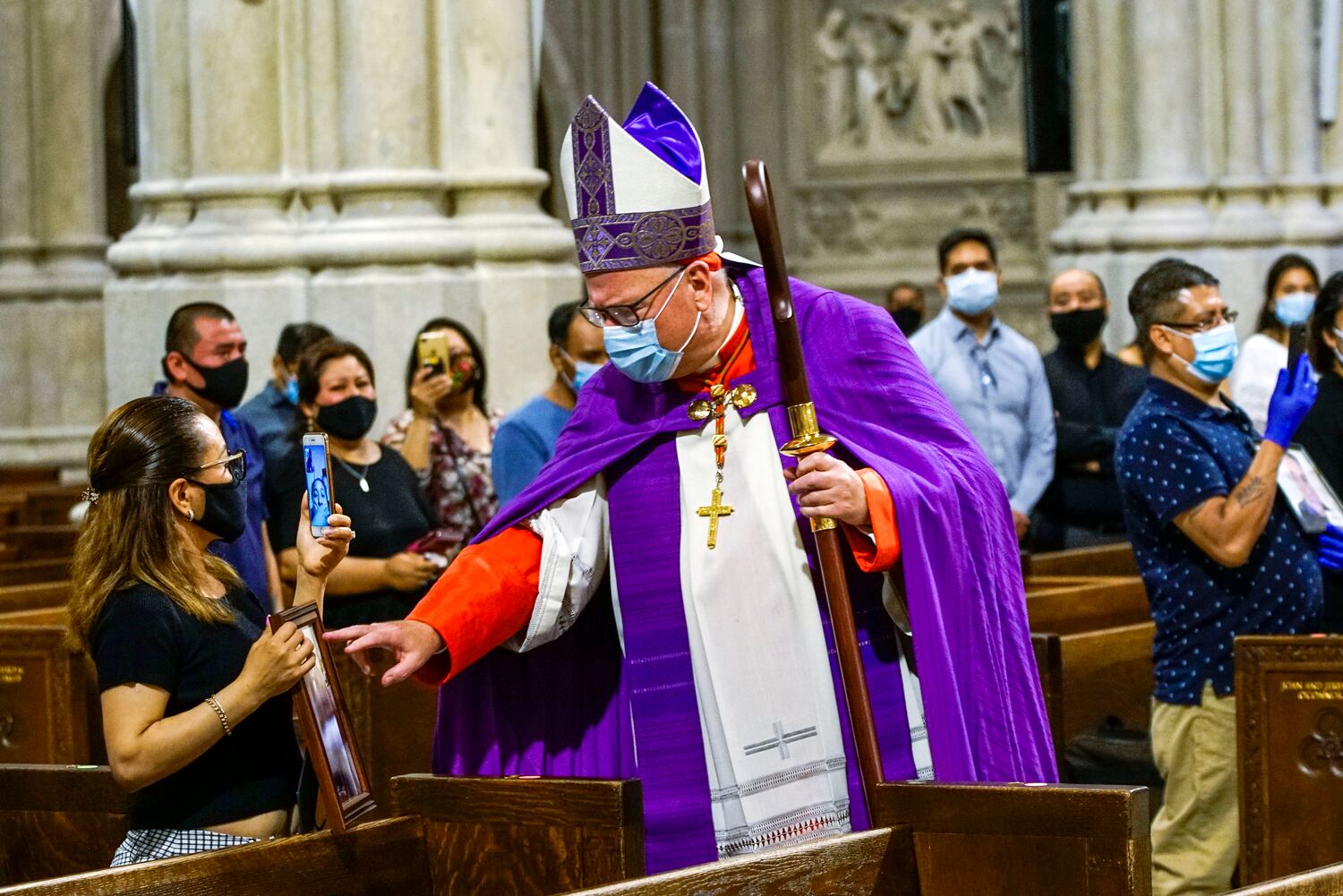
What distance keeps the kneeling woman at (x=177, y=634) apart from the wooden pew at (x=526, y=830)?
0.30m

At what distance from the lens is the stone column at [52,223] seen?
39.8 ft

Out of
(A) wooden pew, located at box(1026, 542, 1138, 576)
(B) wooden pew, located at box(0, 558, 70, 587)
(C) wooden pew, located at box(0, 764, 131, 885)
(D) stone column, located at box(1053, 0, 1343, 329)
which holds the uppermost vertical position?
(D) stone column, located at box(1053, 0, 1343, 329)

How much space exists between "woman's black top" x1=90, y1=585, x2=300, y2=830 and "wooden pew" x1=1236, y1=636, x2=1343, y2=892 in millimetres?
2166

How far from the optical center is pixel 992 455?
23.4ft

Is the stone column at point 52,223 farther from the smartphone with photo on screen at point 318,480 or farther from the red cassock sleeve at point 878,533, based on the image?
the red cassock sleeve at point 878,533

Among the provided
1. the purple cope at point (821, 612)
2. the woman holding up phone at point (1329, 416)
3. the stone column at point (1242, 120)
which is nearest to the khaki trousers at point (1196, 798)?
the woman holding up phone at point (1329, 416)

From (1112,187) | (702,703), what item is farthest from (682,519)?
(1112,187)

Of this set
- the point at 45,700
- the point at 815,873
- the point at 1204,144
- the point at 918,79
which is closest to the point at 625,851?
the point at 815,873

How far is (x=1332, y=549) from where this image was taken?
5035 mm

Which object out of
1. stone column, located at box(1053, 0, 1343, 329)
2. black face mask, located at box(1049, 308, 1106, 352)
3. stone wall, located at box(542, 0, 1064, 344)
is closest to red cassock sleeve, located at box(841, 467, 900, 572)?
black face mask, located at box(1049, 308, 1106, 352)

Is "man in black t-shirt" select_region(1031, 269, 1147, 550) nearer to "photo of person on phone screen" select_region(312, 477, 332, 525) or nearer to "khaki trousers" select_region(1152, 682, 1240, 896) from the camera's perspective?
"khaki trousers" select_region(1152, 682, 1240, 896)

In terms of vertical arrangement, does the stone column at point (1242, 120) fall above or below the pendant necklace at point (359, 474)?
above

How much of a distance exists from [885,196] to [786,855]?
11397mm

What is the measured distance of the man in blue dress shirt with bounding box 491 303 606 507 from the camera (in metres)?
6.05
